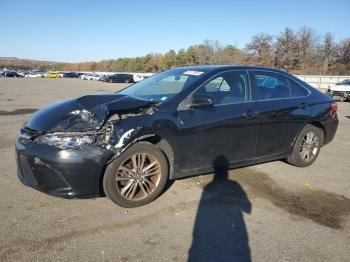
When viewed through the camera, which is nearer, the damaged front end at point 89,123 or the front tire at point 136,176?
the damaged front end at point 89,123

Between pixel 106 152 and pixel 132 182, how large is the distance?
528 mm

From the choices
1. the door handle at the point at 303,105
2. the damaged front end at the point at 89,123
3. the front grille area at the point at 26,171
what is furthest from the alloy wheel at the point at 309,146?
the front grille area at the point at 26,171

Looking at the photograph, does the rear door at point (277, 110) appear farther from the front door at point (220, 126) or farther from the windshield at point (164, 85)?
the windshield at point (164, 85)

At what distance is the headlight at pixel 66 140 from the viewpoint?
3.71 m

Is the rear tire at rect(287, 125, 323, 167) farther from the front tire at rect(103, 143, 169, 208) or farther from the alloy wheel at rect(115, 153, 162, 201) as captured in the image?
the alloy wheel at rect(115, 153, 162, 201)

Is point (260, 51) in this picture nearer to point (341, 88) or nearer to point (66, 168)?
point (341, 88)

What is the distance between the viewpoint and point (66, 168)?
12.0 ft

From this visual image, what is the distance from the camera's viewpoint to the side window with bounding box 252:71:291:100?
512 centimetres

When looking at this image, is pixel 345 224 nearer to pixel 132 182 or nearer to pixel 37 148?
pixel 132 182

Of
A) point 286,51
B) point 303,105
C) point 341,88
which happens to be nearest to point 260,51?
point 286,51

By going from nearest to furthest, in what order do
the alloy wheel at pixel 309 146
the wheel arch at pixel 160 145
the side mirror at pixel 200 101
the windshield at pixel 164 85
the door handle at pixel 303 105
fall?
the wheel arch at pixel 160 145, the side mirror at pixel 200 101, the windshield at pixel 164 85, the door handle at pixel 303 105, the alloy wheel at pixel 309 146

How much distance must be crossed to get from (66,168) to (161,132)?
114 cm

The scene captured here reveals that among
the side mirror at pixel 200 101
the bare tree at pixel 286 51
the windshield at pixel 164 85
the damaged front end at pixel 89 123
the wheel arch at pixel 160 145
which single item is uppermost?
the bare tree at pixel 286 51

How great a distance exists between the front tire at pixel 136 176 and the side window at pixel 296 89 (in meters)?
2.65
